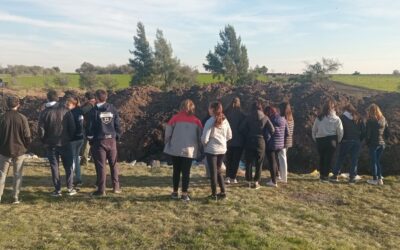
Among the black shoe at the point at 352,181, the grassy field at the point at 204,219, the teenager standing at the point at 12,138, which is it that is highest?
the teenager standing at the point at 12,138

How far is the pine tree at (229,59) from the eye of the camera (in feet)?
184

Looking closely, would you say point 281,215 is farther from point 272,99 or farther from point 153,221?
point 272,99

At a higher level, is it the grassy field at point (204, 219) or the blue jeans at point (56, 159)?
the blue jeans at point (56, 159)

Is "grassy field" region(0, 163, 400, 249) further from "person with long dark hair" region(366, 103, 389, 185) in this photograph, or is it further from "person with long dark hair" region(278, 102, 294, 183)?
"person with long dark hair" region(366, 103, 389, 185)

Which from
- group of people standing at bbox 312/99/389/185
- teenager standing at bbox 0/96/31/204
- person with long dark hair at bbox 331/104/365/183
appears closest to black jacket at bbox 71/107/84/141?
teenager standing at bbox 0/96/31/204

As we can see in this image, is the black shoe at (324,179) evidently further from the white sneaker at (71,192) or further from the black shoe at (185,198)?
the white sneaker at (71,192)

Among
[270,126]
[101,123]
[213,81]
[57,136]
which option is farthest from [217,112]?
[213,81]

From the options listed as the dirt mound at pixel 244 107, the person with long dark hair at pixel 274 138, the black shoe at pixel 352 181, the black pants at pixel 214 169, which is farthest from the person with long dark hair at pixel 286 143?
the dirt mound at pixel 244 107

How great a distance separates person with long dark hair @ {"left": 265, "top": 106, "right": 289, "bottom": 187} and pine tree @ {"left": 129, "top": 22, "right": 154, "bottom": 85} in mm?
39114

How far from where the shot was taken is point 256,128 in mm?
9859

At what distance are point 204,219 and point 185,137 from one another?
176 cm

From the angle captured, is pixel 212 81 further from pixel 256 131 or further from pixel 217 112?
pixel 217 112

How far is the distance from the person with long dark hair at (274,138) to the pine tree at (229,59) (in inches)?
1753

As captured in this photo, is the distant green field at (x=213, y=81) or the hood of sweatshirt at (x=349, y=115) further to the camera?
the distant green field at (x=213, y=81)
